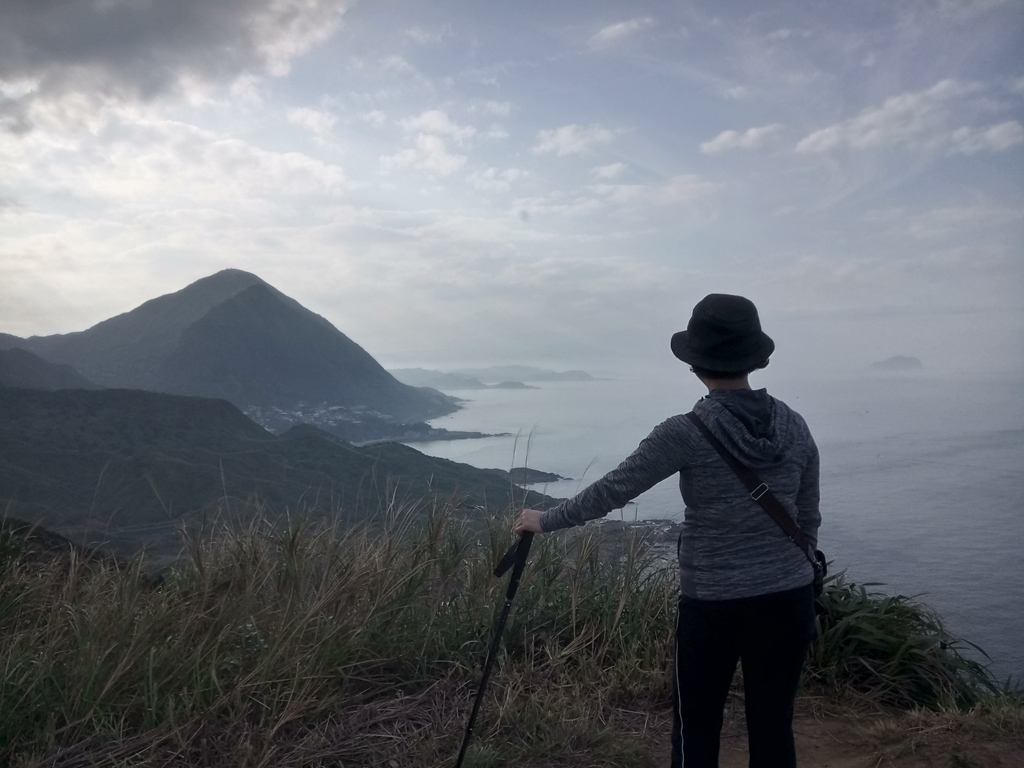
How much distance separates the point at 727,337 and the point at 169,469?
12763mm

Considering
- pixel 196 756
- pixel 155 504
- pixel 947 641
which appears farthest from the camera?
pixel 155 504

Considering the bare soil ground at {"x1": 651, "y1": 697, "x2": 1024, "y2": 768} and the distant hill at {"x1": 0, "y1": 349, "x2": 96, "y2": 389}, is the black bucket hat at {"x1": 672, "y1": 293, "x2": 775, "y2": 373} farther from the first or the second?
the distant hill at {"x1": 0, "y1": 349, "x2": 96, "y2": 389}

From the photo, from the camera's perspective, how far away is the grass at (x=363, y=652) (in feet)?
10.8

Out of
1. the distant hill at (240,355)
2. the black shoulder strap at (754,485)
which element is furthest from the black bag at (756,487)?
the distant hill at (240,355)

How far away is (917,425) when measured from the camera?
1526 cm

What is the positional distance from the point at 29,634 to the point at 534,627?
2.67m

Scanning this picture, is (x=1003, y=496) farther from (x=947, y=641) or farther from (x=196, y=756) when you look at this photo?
(x=196, y=756)

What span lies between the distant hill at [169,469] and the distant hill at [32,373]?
22.4 inches

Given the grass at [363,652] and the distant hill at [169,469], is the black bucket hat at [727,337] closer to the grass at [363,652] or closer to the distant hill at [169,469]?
the grass at [363,652]

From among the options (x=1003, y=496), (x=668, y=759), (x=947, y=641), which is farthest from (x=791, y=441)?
(x=1003, y=496)

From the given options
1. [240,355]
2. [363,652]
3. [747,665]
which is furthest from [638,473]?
[240,355]

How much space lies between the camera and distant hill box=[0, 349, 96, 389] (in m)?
20.5

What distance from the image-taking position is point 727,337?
2.58m

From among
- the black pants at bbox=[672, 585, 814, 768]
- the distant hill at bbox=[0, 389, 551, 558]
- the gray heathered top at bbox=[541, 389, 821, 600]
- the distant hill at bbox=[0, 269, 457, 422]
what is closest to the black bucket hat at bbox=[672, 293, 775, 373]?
the gray heathered top at bbox=[541, 389, 821, 600]
